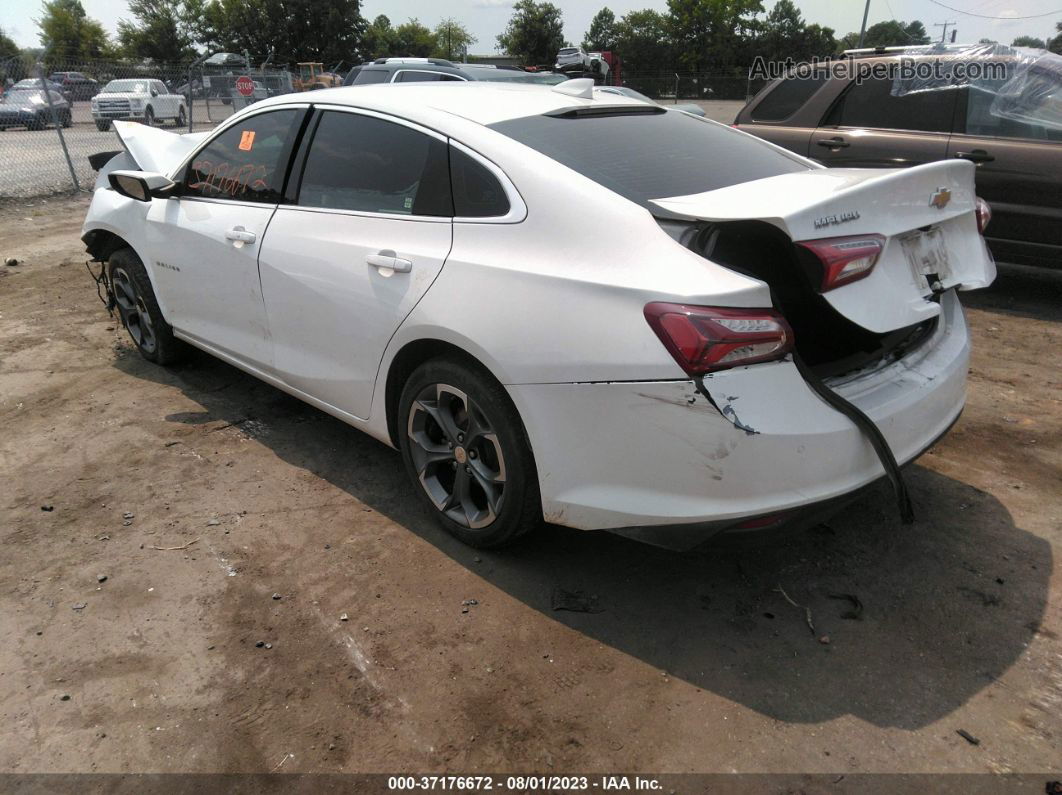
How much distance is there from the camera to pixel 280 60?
63.5 meters

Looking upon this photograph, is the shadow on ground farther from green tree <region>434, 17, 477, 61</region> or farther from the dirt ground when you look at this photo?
green tree <region>434, 17, 477, 61</region>

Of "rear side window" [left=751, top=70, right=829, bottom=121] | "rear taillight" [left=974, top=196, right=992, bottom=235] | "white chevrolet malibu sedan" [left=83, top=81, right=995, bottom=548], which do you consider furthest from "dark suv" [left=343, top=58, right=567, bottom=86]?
"rear taillight" [left=974, top=196, right=992, bottom=235]

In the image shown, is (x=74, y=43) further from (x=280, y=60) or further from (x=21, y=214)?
(x=21, y=214)

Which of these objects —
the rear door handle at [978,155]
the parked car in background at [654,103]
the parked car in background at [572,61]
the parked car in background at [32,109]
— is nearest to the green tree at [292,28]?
the parked car in background at [572,61]

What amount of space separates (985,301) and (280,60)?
67611 mm

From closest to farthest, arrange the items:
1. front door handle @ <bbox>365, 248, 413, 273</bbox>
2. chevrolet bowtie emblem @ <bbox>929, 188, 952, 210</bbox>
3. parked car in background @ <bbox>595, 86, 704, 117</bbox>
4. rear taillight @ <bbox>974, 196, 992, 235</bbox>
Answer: chevrolet bowtie emblem @ <bbox>929, 188, 952, 210</bbox> < front door handle @ <bbox>365, 248, 413, 273</bbox> < rear taillight @ <bbox>974, 196, 992, 235</bbox> < parked car in background @ <bbox>595, 86, 704, 117</bbox>

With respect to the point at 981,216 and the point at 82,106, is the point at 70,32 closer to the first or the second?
the point at 82,106

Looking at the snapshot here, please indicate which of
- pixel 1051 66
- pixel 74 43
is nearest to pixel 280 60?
pixel 74 43

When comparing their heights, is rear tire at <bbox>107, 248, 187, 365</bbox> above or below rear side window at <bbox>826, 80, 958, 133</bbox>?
below

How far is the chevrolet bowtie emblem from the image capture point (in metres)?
2.54

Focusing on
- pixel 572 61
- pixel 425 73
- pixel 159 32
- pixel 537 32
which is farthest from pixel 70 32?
pixel 425 73

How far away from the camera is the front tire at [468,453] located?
8.60 ft

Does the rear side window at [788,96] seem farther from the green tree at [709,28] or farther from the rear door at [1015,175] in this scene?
the green tree at [709,28]

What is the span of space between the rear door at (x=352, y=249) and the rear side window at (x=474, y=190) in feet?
0.15
